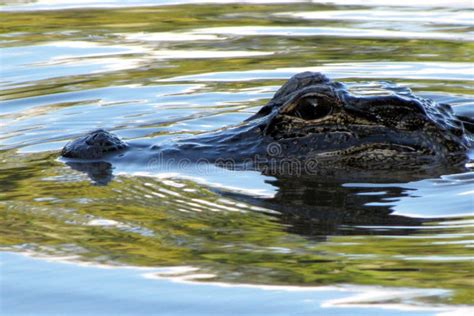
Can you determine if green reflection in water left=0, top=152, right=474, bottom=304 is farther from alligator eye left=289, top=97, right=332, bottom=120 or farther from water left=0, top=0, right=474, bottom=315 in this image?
alligator eye left=289, top=97, right=332, bottom=120

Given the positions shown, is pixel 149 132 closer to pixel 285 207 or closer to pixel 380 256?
pixel 285 207

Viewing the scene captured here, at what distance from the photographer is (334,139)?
25.2 feet

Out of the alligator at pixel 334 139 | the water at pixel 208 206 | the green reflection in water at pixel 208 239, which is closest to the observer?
the water at pixel 208 206

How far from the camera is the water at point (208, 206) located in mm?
5062

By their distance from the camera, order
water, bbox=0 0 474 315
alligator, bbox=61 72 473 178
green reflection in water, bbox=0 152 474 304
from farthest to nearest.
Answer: alligator, bbox=61 72 473 178, green reflection in water, bbox=0 152 474 304, water, bbox=0 0 474 315

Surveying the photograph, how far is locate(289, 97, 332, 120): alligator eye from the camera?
7.64 m

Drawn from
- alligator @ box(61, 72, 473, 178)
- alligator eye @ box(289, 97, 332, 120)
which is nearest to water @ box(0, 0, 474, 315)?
alligator @ box(61, 72, 473, 178)

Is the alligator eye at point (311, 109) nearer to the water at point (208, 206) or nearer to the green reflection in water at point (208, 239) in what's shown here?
the water at point (208, 206)

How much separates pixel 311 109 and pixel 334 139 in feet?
0.87

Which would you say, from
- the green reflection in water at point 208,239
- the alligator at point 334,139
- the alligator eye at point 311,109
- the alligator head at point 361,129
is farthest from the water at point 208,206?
the alligator eye at point 311,109

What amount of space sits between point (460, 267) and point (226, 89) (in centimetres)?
552

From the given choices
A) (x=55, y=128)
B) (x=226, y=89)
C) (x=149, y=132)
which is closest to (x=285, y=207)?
(x=149, y=132)

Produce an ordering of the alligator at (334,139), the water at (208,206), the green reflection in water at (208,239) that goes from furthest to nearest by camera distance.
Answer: the alligator at (334,139) → the green reflection in water at (208,239) → the water at (208,206)

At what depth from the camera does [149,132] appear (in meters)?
8.84
